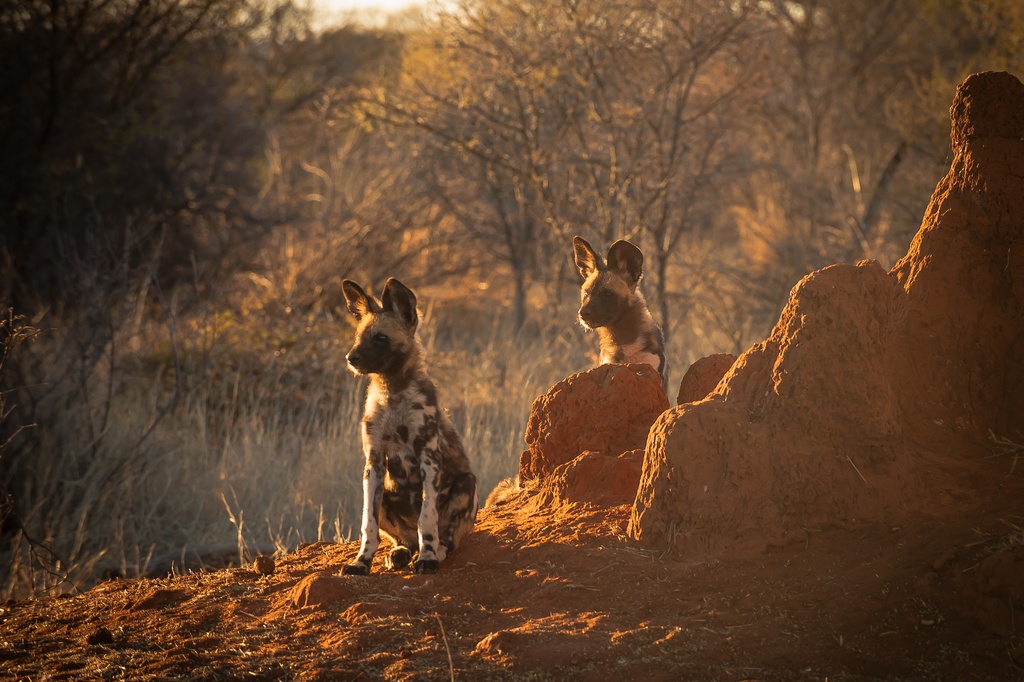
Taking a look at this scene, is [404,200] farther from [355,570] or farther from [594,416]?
[355,570]

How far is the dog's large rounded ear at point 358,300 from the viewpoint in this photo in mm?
6203

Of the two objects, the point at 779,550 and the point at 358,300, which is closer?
the point at 779,550

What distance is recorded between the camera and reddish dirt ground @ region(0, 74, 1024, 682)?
12.5 ft

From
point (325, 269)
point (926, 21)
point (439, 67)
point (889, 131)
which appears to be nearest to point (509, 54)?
point (439, 67)

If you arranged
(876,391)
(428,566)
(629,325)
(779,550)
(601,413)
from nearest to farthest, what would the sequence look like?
(779,550)
(876,391)
(428,566)
(601,413)
(629,325)

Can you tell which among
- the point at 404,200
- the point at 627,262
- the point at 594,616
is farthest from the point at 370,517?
the point at 404,200

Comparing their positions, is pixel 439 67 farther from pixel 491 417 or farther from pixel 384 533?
pixel 384 533

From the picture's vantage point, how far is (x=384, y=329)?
5941 millimetres

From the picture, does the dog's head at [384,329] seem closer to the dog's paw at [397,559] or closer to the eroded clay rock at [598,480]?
the dog's paw at [397,559]

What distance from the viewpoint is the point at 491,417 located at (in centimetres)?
1107

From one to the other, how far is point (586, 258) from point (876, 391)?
385cm

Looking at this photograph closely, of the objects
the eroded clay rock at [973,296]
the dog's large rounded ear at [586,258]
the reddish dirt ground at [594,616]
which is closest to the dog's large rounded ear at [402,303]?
the reddish dirt ground at [594,616]

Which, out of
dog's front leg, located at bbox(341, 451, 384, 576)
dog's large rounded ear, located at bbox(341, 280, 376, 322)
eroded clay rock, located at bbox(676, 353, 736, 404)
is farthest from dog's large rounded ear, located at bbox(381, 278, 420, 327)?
eroded clay rock, located at bbox(676, 353, 736, 404)

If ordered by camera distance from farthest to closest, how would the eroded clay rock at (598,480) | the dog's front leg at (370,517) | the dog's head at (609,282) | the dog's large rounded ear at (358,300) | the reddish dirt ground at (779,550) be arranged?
the dog's head at (609,282)
the dog's large rounded ear at (358,300)
the eroded clay rock at (598,480)
the dog's front leg at (370,517)
the reddish dirt ground at (779,550)
